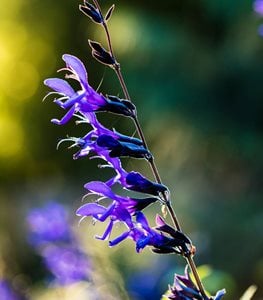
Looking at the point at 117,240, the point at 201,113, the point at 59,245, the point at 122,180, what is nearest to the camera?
Result: the point at 117,240

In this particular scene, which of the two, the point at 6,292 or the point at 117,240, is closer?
the point at 117,240

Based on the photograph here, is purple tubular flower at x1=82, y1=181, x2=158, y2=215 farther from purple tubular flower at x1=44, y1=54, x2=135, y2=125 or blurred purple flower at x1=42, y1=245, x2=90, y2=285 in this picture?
blurred purple flower at x1=42, y1=245, x2=90, y2=285

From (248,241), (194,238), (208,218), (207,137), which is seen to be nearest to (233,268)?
(248,241)

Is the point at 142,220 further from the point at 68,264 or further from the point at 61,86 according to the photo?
the point at 68,264

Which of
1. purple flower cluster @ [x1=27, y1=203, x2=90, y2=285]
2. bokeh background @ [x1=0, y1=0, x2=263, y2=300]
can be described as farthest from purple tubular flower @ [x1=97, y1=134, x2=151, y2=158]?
bokeh background @ [x1=0, y1=0, x2=263, y2=300]

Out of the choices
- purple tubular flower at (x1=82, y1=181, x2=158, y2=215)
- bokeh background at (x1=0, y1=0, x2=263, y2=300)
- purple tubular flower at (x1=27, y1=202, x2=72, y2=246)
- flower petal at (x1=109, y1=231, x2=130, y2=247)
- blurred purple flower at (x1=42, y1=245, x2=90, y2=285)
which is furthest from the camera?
bokeh background at (x1=0, y1=0, x2=263, y2=300)

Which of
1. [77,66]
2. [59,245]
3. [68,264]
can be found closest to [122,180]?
[77,66]

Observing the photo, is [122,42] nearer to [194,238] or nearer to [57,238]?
[194,238]

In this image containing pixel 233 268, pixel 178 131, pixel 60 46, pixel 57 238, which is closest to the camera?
pixel 57 238
